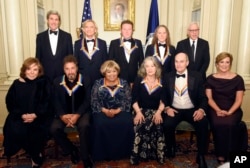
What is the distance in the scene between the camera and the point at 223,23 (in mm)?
5098

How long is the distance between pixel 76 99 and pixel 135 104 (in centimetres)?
86

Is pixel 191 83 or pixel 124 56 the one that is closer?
pixel 191 83

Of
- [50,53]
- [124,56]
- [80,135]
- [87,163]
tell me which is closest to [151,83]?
[124,56]

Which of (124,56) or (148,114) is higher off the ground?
(124,56)

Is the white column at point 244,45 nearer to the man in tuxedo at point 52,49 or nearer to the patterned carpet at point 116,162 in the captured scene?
the patterned carpet at point 116,162

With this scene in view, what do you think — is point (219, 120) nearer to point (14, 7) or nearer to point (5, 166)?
point (5, 166)

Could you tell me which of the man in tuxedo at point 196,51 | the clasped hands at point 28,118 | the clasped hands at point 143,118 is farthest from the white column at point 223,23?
the clasped hands at point 28,118

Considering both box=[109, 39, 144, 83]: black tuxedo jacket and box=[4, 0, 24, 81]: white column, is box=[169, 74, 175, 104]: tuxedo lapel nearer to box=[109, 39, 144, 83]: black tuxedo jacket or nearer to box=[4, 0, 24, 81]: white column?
box=[109, 39, 144, 83]: black tuxedo jacket

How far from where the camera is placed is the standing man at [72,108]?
3.60 m

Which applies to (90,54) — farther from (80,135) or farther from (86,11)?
(86,11)

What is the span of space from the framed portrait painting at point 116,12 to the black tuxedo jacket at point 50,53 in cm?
307

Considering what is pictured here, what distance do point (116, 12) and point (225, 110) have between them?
14.3 ft

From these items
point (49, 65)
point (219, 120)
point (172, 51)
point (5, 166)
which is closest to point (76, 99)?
point (49, 65)

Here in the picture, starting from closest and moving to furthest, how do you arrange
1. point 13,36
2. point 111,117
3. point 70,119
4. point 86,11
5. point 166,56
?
point 70,119, point 111,117, point 166,56, point 13,36, point 86,11
